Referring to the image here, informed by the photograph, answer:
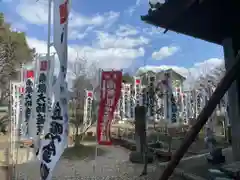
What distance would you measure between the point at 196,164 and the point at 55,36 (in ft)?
16.2

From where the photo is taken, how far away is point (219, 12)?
A: 14.4ft

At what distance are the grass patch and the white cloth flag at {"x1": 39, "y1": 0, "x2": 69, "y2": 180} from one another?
32.2 ft

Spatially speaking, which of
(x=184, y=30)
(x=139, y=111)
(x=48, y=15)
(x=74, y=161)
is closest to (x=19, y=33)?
(x=74, y=161)

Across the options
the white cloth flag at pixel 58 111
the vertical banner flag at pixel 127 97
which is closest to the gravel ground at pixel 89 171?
the white cloth flag at pixel 58 111

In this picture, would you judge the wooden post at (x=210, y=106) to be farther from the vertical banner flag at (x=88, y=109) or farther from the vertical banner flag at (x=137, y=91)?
the vertical banner flag at (x=88, y=109)

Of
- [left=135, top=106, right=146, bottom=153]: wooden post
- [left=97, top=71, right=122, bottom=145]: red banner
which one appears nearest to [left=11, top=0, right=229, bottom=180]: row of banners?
[left=97, top=71, right=122, bottom=145]: red banner

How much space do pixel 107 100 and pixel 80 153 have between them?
7.91 meters

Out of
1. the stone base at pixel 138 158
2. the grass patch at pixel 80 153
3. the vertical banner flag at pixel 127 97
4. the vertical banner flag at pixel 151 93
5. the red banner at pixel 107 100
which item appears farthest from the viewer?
the vertical banner flag at pixel 127 97

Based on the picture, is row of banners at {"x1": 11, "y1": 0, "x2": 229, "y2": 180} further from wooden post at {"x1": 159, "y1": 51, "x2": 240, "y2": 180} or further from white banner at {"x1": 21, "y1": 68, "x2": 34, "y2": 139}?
wooden post at {"x1": 159, "y1": 51, "x2": 240, "y2": 180}

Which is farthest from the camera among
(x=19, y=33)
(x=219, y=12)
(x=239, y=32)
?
(x=19, y=33)

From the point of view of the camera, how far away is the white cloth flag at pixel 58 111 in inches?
170

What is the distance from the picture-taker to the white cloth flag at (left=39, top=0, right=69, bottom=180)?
4.32 metres

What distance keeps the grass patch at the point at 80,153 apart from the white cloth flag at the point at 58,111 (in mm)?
9829

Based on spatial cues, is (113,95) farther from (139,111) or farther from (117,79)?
(139,111)
